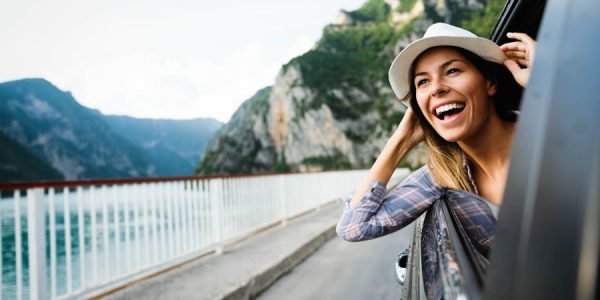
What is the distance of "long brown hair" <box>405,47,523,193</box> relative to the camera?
1.99m

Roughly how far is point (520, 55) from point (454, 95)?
0.34 metres

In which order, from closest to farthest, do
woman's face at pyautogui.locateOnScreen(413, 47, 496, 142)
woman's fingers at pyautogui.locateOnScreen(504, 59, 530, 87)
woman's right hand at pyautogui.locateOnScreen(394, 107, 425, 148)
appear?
woman's fingers at pyautogui.locateOnScreen(504, 59, 530, 87) → woman's face at pyautogui.locateOnScreen(413, 47, 496, 142) → woman's right hand at pyautogui.locateOnScreen(394, 107, 425, 148)

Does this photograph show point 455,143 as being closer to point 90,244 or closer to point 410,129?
point 410,129

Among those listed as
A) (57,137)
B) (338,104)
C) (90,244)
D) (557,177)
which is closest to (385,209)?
(557,177)

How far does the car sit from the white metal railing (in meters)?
3.90

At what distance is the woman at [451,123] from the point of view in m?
1.92

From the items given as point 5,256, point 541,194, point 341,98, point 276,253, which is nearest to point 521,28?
point 541,194

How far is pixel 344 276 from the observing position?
221 inches

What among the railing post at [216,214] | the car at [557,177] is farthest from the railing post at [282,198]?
the car at [557,177]

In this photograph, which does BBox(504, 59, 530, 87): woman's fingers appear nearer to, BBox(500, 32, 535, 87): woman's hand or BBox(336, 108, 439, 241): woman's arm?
BBox(500, 32, 535, 87): woman's hand

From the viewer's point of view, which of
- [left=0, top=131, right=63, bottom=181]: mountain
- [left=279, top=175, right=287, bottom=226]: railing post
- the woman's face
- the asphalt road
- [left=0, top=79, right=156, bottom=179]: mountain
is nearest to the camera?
the woman's face

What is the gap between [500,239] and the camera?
619 millimetres

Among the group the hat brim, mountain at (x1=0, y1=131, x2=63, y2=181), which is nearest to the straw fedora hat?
the hat brim

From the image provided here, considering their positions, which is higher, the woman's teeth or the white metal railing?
the woman's teeth
